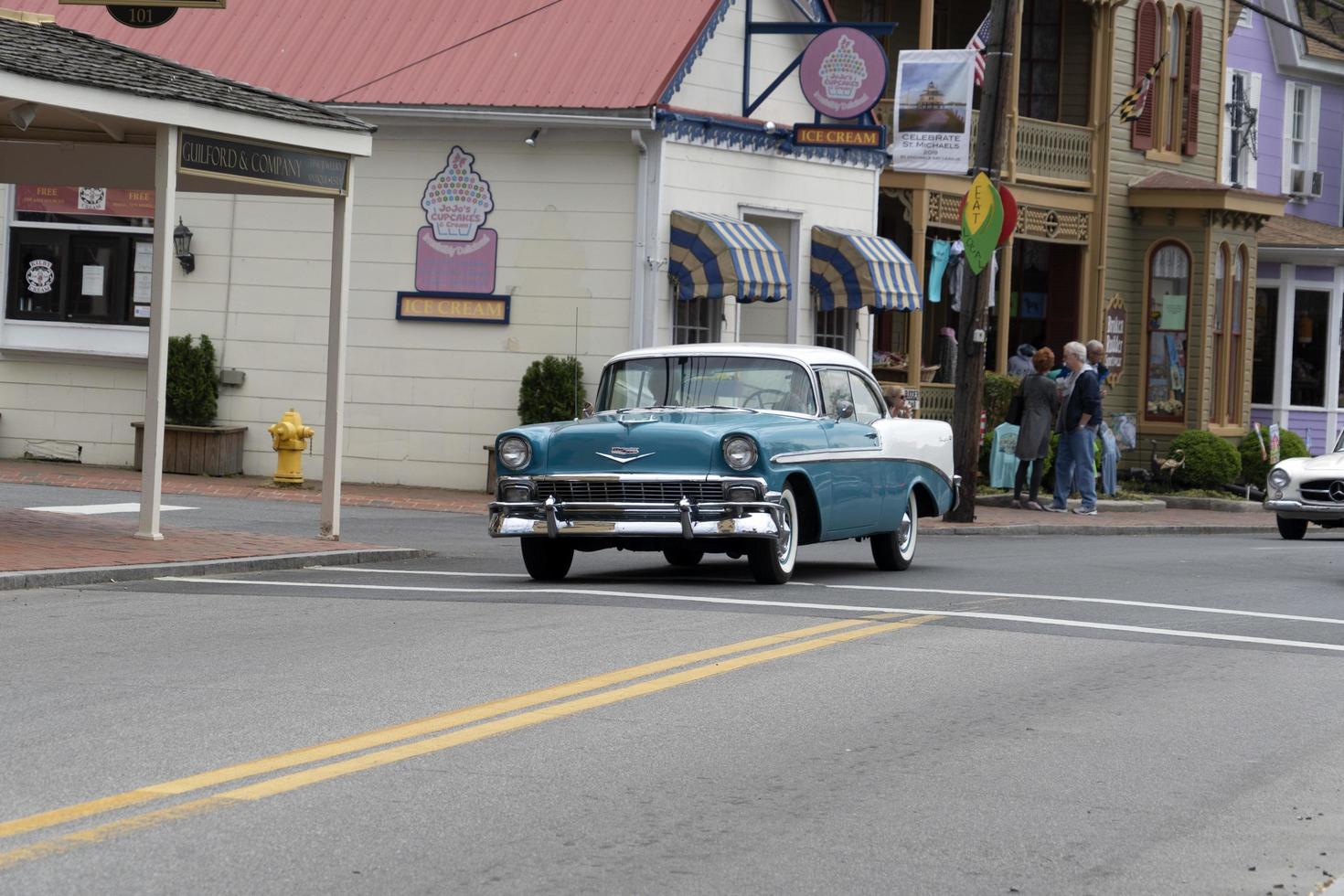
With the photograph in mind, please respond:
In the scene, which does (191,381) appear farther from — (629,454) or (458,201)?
(629,454)

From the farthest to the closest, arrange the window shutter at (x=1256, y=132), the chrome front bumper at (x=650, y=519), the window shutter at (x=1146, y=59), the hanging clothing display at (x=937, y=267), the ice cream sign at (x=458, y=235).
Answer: the window shutter at (x=1256, y=132) → the window shutter at (x=1146, y=59) → the hanging clothing display at (x=937, y=267) → the ice cream sign at (x=458, y=235) → the chrome front bumper at (x=650, y=519)

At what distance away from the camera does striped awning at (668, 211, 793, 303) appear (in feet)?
72.9

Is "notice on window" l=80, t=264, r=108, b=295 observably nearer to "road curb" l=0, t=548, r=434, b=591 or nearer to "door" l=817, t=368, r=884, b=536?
"road curb" l=0, t=548, r=434, b=591

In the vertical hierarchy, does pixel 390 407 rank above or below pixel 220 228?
below

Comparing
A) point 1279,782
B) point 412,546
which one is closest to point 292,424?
point 412,546

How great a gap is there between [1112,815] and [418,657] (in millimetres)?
3925

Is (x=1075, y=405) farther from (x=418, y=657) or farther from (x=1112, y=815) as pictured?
(x=1112, y=815)

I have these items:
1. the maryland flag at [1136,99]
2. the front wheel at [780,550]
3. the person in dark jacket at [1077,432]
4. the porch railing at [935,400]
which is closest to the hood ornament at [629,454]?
the front wheel at [780,550]

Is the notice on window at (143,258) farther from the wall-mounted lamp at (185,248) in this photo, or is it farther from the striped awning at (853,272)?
the striped awning at (853,272)

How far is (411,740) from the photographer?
738 centimetres

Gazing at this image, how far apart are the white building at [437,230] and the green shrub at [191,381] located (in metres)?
0.23

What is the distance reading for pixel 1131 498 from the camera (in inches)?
1088

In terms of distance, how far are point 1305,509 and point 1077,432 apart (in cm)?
339

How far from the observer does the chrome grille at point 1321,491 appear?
2119cm
